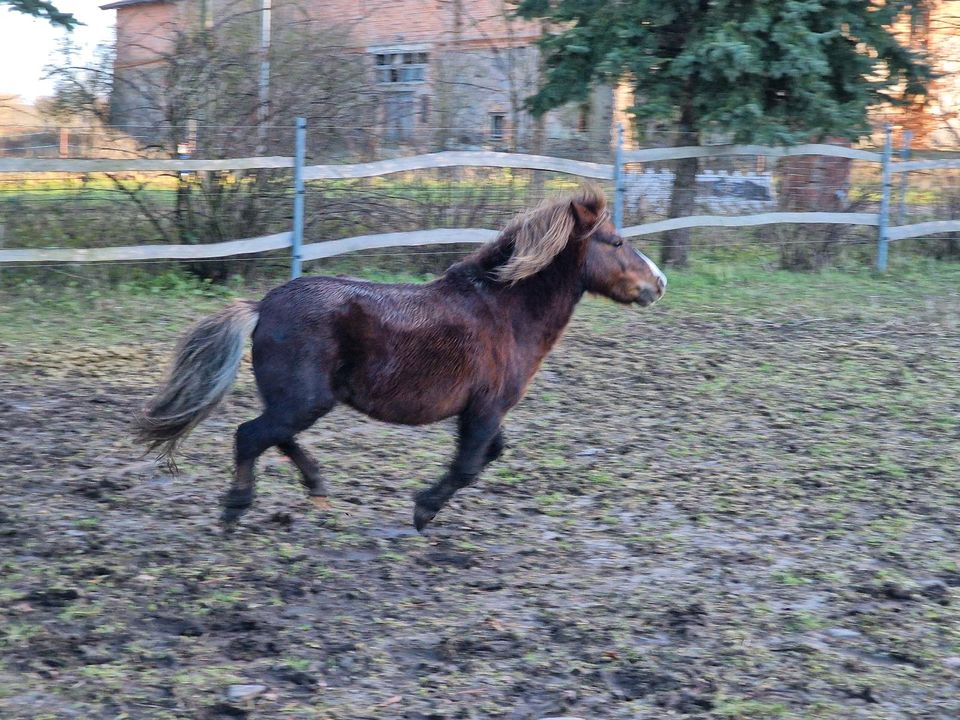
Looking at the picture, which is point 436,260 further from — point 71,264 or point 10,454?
point 10,454

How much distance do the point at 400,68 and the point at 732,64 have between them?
197 inches

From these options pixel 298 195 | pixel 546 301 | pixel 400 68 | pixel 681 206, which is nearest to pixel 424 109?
pixel 400 68

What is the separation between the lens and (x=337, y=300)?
468 cm

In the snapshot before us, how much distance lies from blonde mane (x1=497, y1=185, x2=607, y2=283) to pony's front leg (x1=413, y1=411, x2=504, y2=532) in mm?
715

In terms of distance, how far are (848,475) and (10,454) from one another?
471 cm

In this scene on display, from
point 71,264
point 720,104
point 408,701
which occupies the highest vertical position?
point 720,104

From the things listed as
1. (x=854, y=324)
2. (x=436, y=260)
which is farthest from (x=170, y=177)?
(x=854, y=324)

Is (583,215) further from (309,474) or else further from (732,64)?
(732,64)

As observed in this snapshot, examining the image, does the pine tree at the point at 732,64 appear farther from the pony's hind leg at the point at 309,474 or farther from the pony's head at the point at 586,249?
the pony's hind leg at the point at 309,474

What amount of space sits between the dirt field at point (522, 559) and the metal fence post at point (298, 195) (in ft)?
7.90

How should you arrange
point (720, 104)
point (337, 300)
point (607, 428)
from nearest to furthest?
point (337, 300) < point (607, 428) < point (720, 104)

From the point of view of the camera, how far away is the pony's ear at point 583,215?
5230mm

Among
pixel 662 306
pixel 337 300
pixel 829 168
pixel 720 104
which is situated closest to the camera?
pixel 337 300

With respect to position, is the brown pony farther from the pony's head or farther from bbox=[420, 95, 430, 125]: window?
bbox=[420, 95, 430, 125]: window
